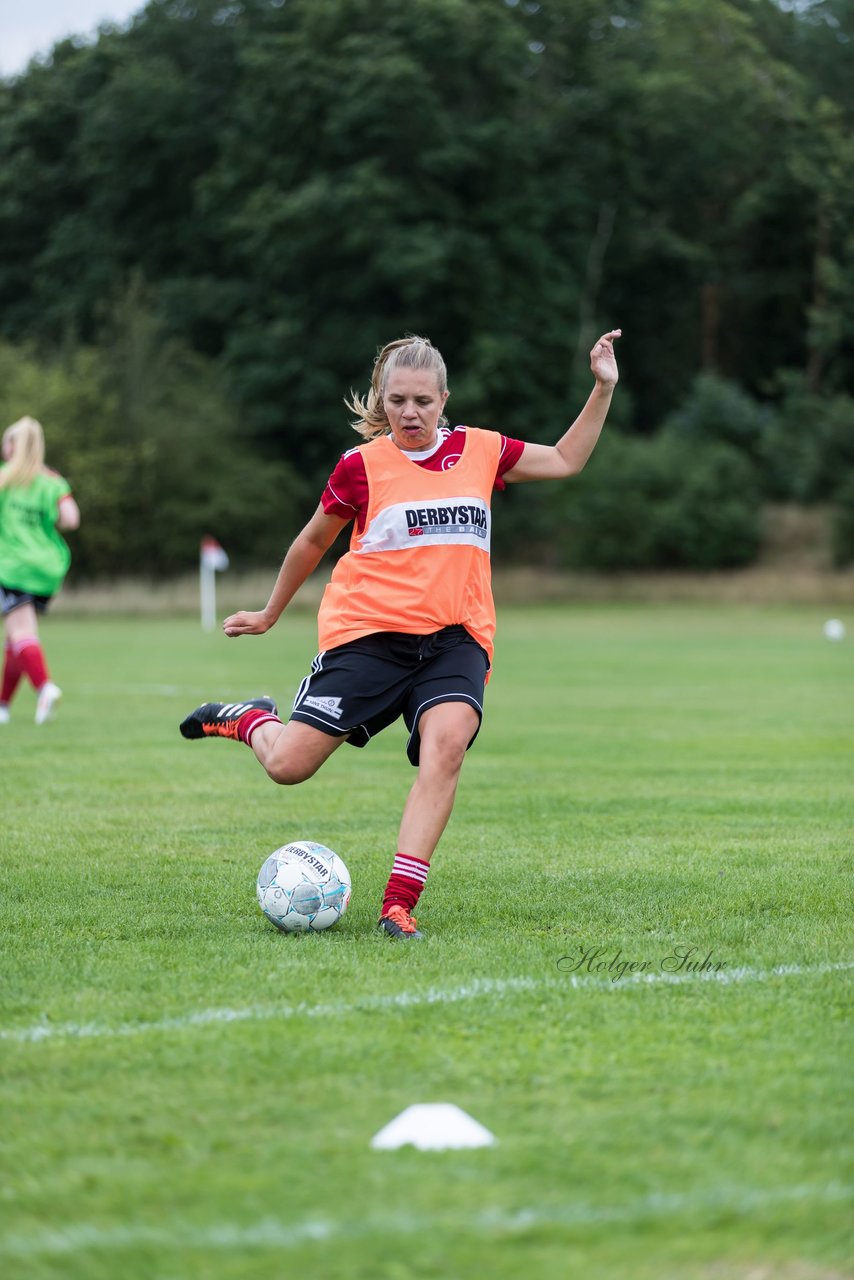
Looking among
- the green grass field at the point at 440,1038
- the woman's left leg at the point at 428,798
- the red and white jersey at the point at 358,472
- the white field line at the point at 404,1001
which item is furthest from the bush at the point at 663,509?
the white field line at the point at 404,1001

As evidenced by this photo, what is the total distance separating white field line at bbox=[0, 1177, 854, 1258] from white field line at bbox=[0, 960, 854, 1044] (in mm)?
1207

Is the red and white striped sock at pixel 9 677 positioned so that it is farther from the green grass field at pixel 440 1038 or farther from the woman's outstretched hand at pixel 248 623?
the woman's outstretched hand at pixel 248 623

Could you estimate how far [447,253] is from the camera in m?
47.7

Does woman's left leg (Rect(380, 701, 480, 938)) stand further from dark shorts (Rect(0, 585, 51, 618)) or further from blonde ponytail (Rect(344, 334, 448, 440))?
dark shorts (Rect(0, 585, 51, 618))

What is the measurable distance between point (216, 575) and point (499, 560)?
29.6 ft

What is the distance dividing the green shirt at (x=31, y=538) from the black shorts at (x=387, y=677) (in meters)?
6.98

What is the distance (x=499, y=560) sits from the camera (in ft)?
167

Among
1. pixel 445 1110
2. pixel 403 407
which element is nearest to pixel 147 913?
pixel 403 407

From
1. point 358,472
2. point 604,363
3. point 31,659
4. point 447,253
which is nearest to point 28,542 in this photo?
point 31,659

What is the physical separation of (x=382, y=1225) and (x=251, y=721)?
354 cm

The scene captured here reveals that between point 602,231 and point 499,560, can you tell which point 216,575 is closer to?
point 499,560

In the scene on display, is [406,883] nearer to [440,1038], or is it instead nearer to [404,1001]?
[404,1001]

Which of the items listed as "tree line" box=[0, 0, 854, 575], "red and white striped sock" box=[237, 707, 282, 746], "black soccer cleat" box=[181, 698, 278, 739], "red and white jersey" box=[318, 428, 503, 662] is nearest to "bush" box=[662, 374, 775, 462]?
"tree line" box=[0, 0, 854, 575]

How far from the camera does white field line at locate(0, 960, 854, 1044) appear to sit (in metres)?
3.92
